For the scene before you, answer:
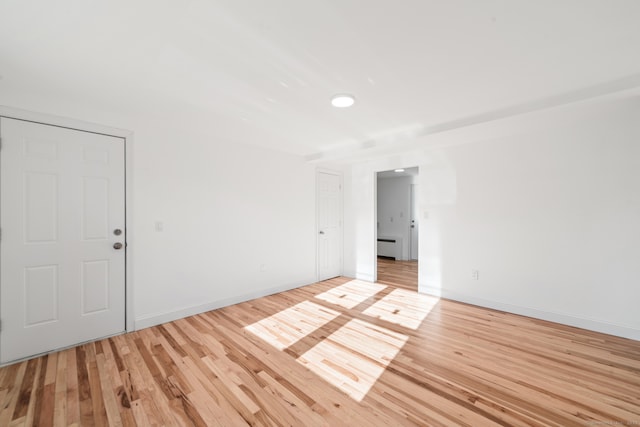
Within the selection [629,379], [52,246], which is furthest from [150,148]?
[629,379]

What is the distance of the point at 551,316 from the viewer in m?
3.14

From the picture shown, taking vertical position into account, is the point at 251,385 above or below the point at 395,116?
below

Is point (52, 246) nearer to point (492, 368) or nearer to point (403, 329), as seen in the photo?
point (403, 329)

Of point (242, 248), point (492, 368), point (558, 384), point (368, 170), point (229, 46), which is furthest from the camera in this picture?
point (368, 170)

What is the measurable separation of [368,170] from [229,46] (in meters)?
3.75

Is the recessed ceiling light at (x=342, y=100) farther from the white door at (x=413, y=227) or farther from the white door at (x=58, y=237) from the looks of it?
the white door at (x=413, y=227)

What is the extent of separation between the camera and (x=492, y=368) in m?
2.19

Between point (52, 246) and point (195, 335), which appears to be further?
point (195, 335)

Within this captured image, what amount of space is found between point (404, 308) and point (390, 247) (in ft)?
13.3

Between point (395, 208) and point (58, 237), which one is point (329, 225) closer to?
point (395, 208)

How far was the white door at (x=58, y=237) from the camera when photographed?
2293 millimetres

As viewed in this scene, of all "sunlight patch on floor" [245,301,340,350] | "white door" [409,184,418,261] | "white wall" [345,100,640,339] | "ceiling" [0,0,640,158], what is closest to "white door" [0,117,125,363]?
"ceiling" [0,0,640,158]

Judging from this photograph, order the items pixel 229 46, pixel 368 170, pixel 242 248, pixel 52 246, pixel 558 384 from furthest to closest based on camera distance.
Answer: pixel 368 170 → pixel 242 248 → pixel 52 246 → pixel 558 384 → pixel 229 46

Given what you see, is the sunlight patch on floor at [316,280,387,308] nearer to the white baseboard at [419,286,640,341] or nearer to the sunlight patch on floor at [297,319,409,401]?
the sunlight patch on floor at [297,319,409,401]
